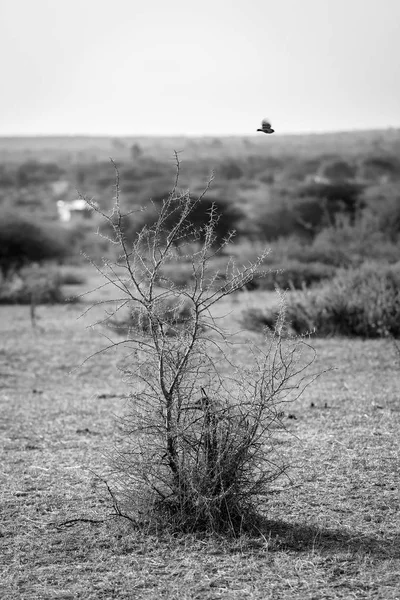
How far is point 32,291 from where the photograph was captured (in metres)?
21.1

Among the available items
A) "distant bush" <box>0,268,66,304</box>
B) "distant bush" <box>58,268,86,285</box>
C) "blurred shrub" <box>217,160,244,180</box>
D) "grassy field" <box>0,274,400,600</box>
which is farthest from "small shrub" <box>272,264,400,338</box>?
"blurred shrub" <box>217,160,244,180</box>

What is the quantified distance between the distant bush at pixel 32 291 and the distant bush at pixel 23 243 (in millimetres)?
3032

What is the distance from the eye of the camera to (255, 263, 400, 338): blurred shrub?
43.4ft

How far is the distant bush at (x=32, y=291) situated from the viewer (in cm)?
2155

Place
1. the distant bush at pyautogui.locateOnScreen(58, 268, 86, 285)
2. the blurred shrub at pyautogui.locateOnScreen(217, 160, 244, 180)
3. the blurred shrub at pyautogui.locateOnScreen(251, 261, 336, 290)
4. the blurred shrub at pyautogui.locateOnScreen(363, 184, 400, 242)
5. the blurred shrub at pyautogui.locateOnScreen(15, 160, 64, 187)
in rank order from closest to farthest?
1. the blurred shrub at pyautogui.locateOnScreen(251, 261, 336, 290)
2. the distant bush at pyautogui.locateOnScreen(58, 268, 86, 285)
3. the blurred shrub at pyautogui.locateOnScreen(363, 184, 400, 242)
4. the blurred shrub at pyautogui.locateOnScreen(217, 160, 244, 180)
5. the blurred shrub at pyautogui.locateOnScreen(15, 160, 64, 187)

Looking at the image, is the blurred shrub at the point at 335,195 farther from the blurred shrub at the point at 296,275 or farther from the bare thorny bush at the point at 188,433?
the bare thorny bush at the point at 188,433

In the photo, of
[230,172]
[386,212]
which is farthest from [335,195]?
[230,172]

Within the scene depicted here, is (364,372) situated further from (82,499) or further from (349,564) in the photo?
(349,564)

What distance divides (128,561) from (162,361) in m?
1.09

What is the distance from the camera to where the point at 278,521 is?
5.43 m

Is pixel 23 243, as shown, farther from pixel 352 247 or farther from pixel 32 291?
pixel 352 247

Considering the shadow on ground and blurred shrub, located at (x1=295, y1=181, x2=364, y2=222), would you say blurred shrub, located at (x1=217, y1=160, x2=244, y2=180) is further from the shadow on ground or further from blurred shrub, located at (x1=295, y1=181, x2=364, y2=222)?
the shadow on ground

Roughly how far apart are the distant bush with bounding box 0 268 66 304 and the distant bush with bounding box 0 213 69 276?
303 centimetres

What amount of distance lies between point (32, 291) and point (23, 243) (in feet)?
21.9
